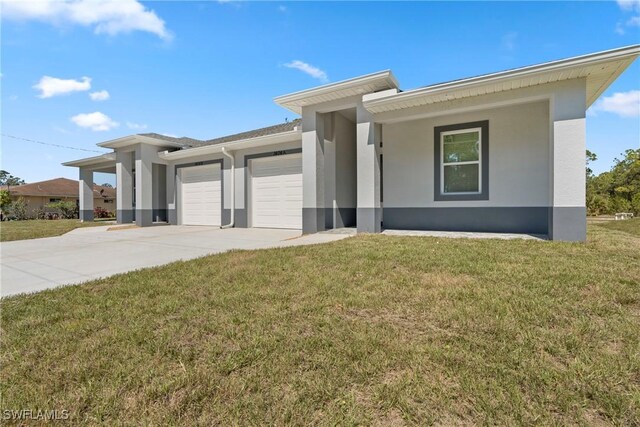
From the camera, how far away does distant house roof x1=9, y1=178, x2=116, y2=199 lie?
2941 centimetres

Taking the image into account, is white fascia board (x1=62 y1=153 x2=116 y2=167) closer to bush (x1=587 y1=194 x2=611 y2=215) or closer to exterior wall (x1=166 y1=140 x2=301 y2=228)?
exterior wall (x1=166 y1=140 x2=301 y2=228)

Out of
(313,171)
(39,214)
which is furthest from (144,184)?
(39,214)

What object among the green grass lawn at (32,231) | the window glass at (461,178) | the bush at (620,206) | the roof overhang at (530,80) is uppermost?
the roof overhang at (530,80)

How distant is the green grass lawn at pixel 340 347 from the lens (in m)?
1.90

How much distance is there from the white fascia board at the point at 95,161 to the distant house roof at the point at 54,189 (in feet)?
47.0

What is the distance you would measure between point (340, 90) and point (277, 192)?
5066 millimetres

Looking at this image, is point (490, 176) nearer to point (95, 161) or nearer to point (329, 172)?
point (329, 172)

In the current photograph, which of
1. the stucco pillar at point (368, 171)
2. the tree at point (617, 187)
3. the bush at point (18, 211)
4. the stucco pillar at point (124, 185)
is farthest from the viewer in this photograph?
the tree at point (617, 187)

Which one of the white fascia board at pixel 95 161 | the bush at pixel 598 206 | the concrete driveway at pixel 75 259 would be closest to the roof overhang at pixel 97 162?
the white fascia board at pixel 95 161

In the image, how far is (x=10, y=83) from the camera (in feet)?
35.7

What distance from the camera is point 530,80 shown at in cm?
652

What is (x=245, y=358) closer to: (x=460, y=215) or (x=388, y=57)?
(x=460, y=215)

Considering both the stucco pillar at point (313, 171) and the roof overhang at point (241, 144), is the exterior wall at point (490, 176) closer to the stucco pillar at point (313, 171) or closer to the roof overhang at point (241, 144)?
the stucco pillar at point (313, 171)

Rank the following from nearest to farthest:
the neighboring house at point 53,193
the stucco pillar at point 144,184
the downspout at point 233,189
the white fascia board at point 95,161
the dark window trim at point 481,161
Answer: the dark window trim at point 481,161, the downspout at point 233,189, the stucco pillar at point 144,184, the white fascia board at point 95,161, the neighboring house at point 53,193
